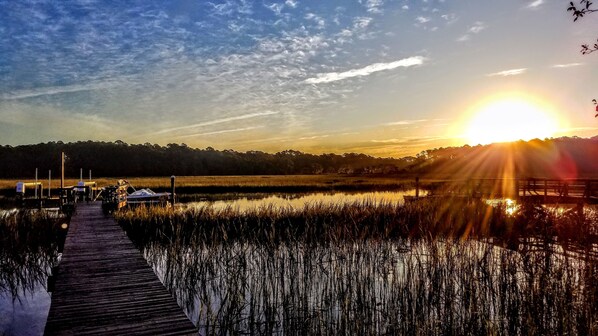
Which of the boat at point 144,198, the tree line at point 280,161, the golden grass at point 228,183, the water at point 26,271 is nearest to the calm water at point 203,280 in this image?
the water at point 26,271

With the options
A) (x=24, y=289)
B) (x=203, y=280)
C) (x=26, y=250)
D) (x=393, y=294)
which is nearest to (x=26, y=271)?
(x=24, y=289)

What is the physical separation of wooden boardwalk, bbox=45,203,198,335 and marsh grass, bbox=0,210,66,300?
1.10 meters

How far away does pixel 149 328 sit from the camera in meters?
5.57

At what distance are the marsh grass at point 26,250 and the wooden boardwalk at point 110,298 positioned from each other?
110 centimetres

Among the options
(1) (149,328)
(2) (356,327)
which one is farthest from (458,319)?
(1) (149,328)

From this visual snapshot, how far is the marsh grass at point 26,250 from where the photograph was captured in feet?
34.4

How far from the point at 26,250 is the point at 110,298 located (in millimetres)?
7751

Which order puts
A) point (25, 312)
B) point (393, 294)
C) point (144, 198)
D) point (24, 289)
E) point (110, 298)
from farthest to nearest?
point (144, 198)
point (24, 289)
point (25, 312)
point (393, 294)
point (110, 298)

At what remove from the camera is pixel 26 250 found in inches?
506

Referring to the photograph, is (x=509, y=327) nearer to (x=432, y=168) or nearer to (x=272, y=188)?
(x=272, y=188)

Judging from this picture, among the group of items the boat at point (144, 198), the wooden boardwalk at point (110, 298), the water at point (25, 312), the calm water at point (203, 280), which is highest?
the boat at point (144, 198)

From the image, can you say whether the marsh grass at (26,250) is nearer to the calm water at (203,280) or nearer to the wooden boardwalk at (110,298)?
the calm water at (203,280)

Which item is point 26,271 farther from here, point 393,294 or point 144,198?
point 144,198

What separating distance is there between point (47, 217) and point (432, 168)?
92335mm
